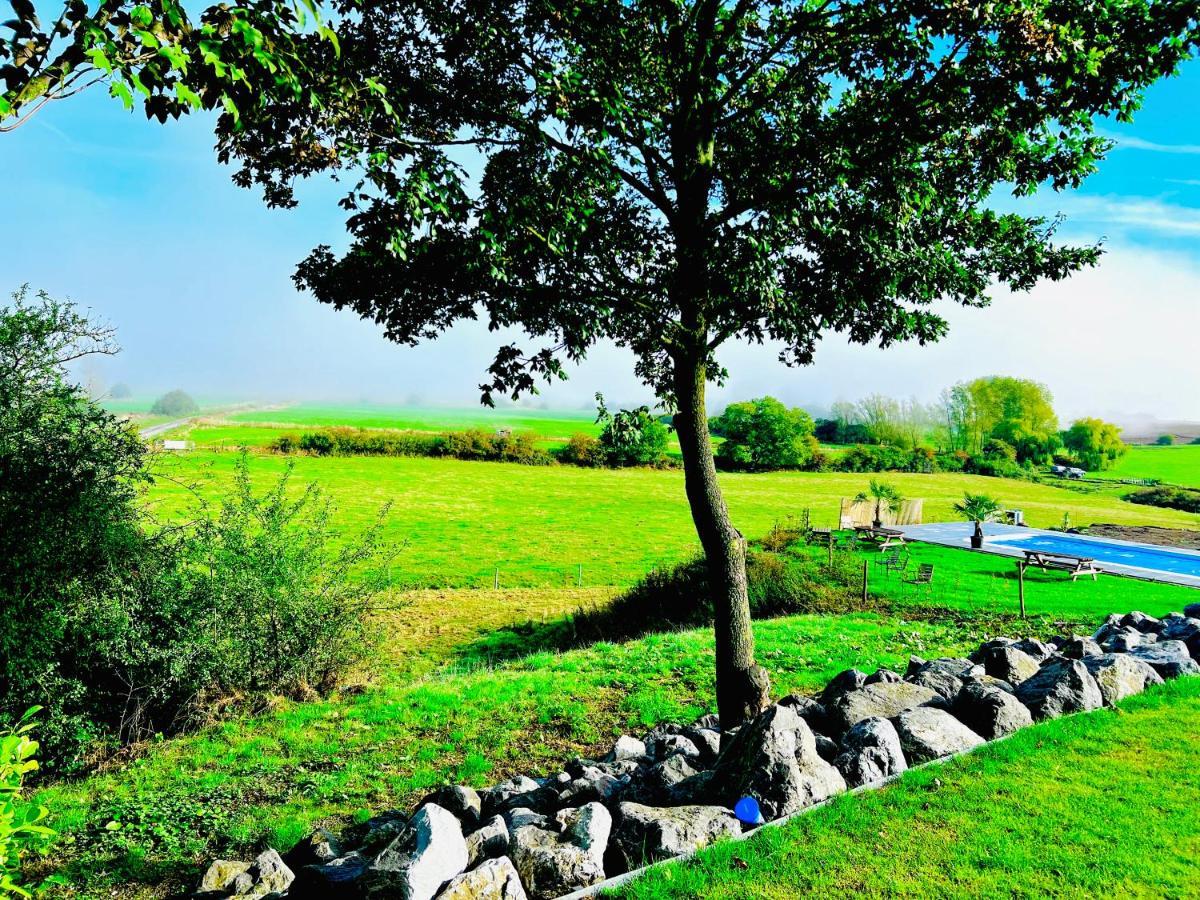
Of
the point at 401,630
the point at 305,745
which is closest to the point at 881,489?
the point at 401,630

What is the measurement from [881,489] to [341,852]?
31.7 metres

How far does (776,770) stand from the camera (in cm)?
431

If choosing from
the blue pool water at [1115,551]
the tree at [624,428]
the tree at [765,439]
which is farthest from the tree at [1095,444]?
the tree at [624,428]

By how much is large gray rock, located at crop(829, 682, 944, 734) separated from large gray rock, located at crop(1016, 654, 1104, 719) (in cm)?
77

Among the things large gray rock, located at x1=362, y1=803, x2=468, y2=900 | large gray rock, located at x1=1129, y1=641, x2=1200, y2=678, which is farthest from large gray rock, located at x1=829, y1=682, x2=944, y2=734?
large gray rock, located at x1=362, y1=803, x2=468, y2=900

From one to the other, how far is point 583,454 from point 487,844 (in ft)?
176

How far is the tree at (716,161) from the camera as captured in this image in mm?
5750

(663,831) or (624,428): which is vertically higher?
(624,428)

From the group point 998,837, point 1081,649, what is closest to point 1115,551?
point 1081,649

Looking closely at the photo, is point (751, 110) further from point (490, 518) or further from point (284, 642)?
point (490, 518)

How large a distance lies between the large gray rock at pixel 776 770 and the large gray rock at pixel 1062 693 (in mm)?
2652

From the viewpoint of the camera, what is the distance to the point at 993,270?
8.08m

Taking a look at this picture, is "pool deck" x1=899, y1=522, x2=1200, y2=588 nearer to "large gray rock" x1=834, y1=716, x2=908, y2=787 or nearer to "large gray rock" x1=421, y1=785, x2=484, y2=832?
"large gray rock" x1=834, y1=716, x2=908, y2=787

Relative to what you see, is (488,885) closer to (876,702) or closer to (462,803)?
(462,803)
